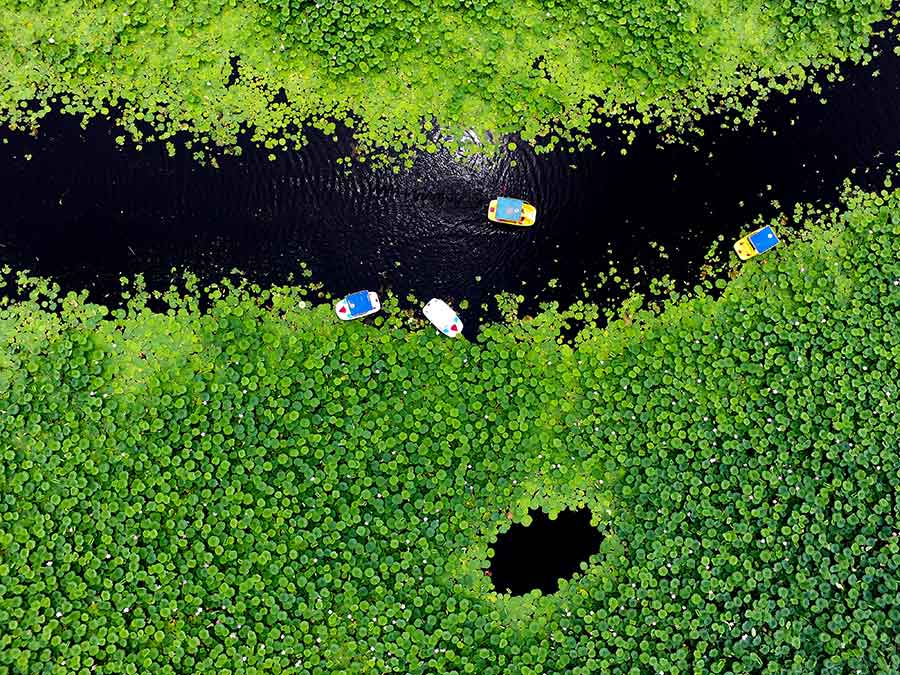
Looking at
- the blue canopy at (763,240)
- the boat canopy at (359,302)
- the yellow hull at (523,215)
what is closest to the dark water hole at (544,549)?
the boat canopy at (359,302)

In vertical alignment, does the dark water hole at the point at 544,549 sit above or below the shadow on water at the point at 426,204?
below

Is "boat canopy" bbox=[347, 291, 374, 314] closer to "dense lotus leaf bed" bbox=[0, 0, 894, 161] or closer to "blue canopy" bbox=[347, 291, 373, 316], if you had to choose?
"blue canopy" bbox=[347, 291, 373, 316]

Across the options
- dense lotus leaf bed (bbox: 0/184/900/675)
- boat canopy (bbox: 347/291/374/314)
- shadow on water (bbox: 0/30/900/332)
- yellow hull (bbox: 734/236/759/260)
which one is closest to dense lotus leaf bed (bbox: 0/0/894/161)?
shadow on water (bbox: 0/30/900/332)

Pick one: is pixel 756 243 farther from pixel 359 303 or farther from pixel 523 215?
pixel 359 303

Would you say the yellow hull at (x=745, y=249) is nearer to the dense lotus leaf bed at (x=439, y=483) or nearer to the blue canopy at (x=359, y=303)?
the dense lotus leaf bed at (x=439, y=483)

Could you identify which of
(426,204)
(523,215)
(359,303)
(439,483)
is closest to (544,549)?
Result: (439,483)
